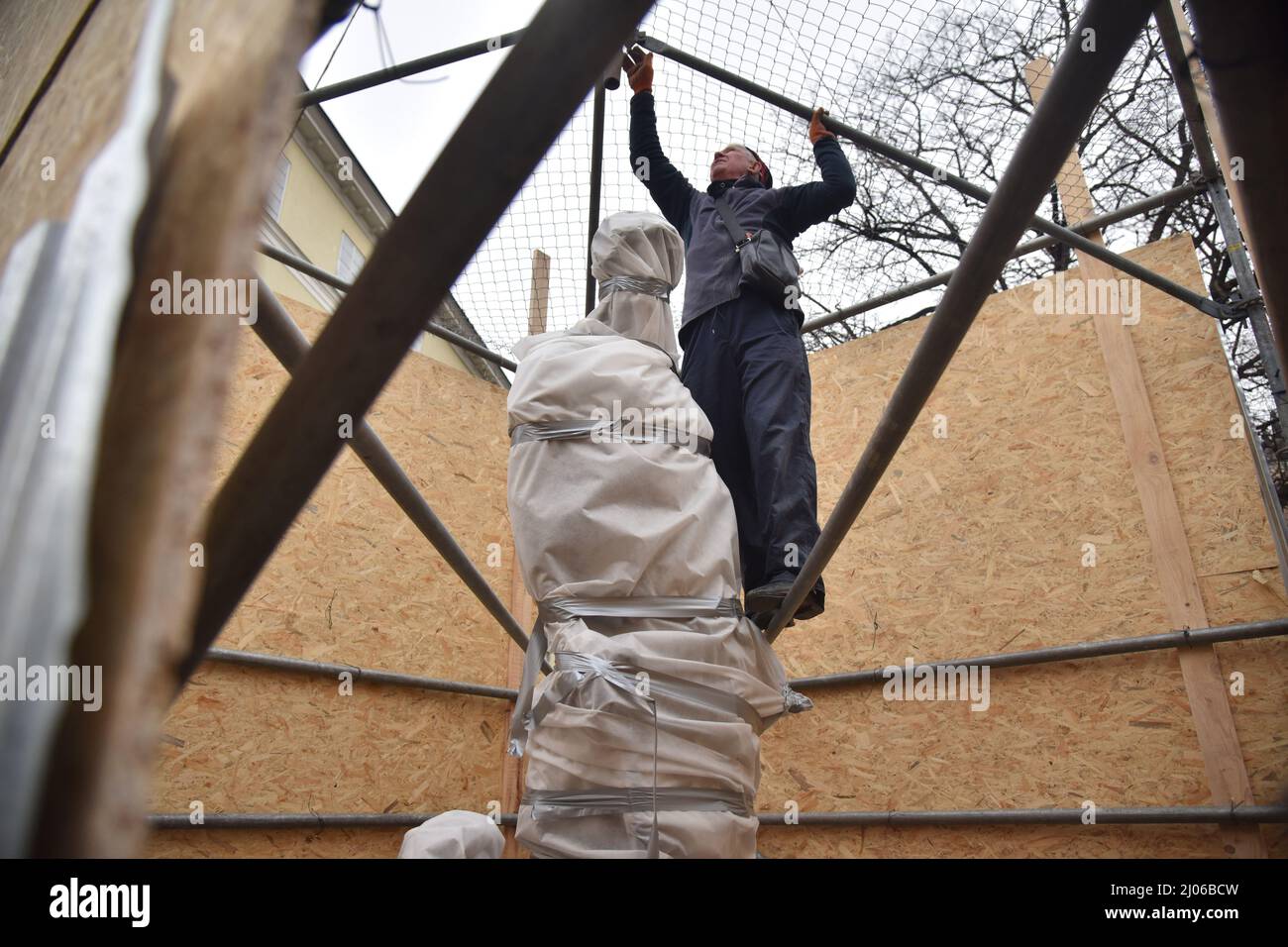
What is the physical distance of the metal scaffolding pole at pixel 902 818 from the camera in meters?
2.97

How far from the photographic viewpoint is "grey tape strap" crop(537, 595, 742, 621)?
175cm

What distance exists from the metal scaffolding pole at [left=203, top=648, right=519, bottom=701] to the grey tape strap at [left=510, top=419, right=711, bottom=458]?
1.86 metres

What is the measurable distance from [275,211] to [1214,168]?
8.26 metres

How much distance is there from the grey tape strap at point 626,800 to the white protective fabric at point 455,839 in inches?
35.0

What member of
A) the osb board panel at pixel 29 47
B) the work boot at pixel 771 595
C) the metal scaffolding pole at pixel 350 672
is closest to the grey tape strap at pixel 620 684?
the work boot at pixel 771 595

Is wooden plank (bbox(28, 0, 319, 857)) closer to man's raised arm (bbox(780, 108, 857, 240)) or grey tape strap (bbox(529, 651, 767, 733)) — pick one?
grey tape strap (bbox(529, 651, 767, 733))

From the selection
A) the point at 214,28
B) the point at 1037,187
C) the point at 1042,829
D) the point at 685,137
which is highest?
the point at 685,137

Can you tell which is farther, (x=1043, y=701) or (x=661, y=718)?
(x=1043, y=701)

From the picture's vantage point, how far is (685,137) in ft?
11.7

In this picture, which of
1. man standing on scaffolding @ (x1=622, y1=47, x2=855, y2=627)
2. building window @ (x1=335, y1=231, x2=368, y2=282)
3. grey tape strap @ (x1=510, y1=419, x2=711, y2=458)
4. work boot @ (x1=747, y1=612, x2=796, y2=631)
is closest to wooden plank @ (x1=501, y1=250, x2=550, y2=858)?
man standing on scaffolding @ (x1=622, y1=47, x2=855, y2=627)

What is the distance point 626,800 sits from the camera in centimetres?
157

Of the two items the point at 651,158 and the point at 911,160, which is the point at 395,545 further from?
the point at 911,160
